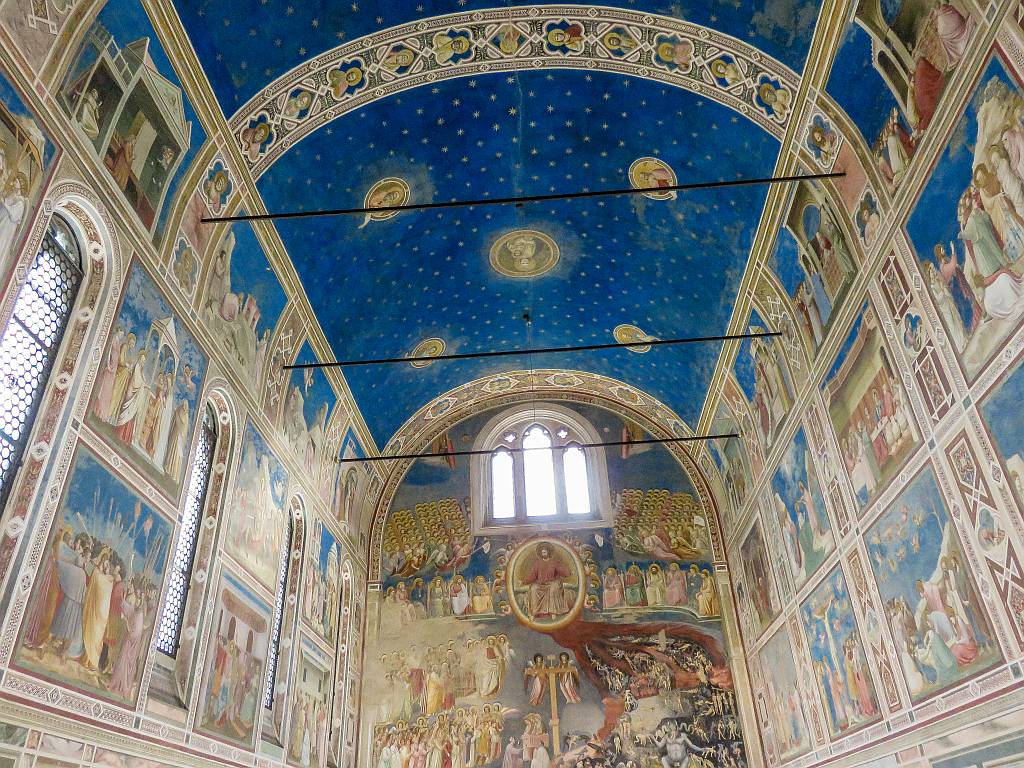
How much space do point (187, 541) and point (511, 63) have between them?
8567mm

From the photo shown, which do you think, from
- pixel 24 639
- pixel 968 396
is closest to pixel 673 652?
pixel 968 396

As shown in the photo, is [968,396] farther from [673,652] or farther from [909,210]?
A: [673,652]

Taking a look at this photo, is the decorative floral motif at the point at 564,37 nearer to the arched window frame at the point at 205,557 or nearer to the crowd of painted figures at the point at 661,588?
the arched window frame at the point at 205,557

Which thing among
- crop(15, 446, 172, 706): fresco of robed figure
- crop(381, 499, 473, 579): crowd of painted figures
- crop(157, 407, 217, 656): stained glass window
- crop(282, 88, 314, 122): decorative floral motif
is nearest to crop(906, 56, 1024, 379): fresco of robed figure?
crop(282, 88, 314, 122): decorative floral motif

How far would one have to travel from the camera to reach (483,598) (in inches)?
778

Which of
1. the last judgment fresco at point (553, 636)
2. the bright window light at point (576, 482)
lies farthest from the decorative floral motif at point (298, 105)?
the last judgment fresco at point (553, 636)

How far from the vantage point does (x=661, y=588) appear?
19562mm

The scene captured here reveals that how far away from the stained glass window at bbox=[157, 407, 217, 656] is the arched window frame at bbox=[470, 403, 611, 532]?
29.7ft

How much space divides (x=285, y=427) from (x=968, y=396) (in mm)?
11247

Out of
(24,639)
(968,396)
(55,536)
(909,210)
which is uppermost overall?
(909,210)

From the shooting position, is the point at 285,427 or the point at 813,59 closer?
the point at 813,59

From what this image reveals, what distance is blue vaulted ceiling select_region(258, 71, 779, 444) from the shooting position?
12.6m

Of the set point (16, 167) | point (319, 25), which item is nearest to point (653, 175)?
point (319, 25)

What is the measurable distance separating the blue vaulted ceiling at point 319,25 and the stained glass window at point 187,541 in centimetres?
484
